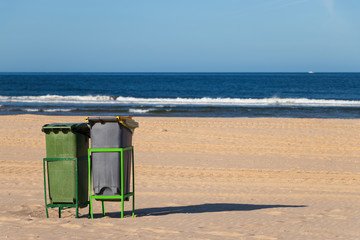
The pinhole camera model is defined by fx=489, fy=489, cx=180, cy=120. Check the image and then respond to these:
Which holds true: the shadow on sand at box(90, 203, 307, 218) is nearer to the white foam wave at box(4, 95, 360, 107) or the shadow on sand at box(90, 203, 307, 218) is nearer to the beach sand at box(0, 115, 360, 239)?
the beach sand at box(0, 115, 360, 239)

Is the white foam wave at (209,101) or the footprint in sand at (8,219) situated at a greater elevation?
the white foam wave at (209,101)

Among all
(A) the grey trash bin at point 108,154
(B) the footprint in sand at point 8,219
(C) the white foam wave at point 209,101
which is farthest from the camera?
(C) the white foam wave at point 209,101

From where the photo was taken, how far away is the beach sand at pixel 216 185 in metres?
5.52

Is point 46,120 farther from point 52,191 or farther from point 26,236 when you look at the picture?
point 26,236

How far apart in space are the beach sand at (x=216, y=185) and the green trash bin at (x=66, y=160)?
0.40 metres

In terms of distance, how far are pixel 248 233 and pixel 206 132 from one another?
34.9 feet

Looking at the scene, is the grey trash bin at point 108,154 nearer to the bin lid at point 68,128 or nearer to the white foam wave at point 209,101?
the bin lid at point 68,128

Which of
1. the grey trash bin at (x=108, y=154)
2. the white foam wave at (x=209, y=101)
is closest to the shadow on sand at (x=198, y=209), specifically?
the grey trash bin at (x=108, y=154)

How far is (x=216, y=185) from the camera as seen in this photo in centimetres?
906

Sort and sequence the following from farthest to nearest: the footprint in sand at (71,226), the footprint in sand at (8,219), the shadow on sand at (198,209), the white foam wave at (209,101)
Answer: the white foam wave at (209,101) < the shadow on sand at (198,209) < the footprint in sand at (8,219) < the footprint in sand at (71,226)

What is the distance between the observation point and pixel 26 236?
5.07 m

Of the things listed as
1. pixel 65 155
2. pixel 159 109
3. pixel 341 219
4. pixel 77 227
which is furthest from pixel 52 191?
pixel 159 109

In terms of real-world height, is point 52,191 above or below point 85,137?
below

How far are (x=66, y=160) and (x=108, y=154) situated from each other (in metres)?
0.60
